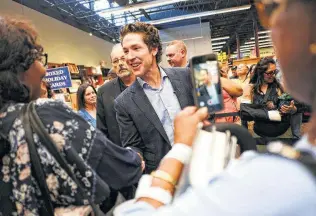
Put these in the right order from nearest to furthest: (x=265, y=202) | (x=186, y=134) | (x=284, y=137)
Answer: (x=265, y=202), (x=186, y=134), (x=284, y=137)

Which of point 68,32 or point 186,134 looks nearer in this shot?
point 186,134

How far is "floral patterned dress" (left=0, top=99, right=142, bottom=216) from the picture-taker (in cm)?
99

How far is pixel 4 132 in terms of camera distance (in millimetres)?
1007

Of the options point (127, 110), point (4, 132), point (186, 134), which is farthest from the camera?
point (127, 110)

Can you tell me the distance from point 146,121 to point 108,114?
0.99 metres

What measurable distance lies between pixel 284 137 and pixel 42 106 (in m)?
3.20

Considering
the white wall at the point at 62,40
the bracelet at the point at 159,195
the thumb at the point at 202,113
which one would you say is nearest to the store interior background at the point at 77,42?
the white wall at the point at 62,40

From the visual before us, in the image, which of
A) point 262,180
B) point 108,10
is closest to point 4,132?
point 262,180

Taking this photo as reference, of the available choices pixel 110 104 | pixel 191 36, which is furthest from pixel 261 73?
pixel 191 36

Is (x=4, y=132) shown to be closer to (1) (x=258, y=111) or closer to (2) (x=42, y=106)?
(2) (x=42, y=106)

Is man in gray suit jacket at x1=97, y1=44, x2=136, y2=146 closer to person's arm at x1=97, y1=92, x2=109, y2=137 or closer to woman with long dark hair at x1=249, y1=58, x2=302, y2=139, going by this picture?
person's arm at x1=97, y1=92, x2=109, y2=137

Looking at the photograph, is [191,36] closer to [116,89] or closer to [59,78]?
[59,78]

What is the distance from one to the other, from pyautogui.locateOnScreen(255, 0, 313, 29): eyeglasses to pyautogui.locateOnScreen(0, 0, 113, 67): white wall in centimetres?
785

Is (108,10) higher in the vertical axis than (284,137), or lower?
higher
